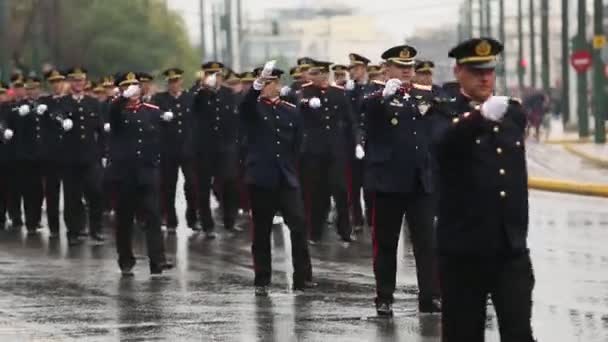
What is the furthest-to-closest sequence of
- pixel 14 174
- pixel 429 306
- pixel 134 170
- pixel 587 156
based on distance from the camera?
1. pixel 587 156
2. pixel 14 174
3. pixel 134 170
4. pixel 429 306

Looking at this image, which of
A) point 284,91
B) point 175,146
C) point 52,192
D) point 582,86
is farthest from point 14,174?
point 582,86

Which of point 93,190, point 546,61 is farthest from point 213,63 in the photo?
point 546,61

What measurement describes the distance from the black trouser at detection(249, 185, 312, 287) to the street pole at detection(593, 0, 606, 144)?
32.2 m

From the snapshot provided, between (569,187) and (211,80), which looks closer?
(211,80)

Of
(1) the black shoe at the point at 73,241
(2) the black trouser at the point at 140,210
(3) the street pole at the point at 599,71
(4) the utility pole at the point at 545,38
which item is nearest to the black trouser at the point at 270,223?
(2) the black trouser at the point at 140,210

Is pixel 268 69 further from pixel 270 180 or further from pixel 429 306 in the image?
pixel 429 306

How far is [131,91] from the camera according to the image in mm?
18219

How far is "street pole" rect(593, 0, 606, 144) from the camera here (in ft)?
158

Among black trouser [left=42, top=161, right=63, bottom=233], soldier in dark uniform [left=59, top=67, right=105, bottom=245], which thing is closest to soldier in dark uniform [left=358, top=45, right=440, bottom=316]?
soldier in dark uniform [left=59, top=67, right=105, bottom=245]

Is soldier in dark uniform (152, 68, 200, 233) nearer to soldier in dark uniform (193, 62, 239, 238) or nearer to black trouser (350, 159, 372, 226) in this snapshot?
soldier in dark uniform (193, 62, 239, 238)

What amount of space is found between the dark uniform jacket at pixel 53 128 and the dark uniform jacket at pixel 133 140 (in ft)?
15.8

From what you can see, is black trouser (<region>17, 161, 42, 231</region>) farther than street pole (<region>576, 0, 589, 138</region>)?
No

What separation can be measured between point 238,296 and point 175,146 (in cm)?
852

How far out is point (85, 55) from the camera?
3533 inches
